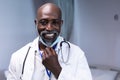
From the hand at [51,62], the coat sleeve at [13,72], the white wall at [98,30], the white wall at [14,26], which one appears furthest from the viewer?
the white wall at [98,30]

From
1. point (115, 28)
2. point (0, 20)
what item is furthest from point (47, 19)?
point (115, 28)

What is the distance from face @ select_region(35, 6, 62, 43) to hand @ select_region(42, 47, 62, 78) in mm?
93

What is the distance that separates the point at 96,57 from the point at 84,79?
157cm

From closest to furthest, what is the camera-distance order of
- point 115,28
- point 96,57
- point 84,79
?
point 84,79 → point 115,28 → point 96,57

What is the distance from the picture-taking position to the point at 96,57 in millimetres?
2627

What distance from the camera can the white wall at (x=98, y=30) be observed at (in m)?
2.47

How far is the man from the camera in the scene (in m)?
1.10

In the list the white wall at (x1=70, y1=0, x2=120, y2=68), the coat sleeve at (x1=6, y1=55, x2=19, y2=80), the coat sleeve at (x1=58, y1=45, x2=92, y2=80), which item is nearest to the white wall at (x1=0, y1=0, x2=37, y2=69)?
the white wall at (x1=70, y1=0, x2=120, y2=68)

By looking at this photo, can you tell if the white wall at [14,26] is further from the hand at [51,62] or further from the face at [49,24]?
the hand at [51,62]

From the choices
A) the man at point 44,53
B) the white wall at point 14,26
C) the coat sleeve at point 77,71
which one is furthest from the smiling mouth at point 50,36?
the white wall at point 14,26

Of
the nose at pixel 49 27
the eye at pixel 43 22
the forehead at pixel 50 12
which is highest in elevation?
the forehead at pixel 50 12

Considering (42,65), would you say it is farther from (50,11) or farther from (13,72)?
(50,11)

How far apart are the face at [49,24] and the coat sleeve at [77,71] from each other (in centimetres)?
15

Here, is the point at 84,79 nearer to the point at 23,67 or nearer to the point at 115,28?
the point at 23,67
